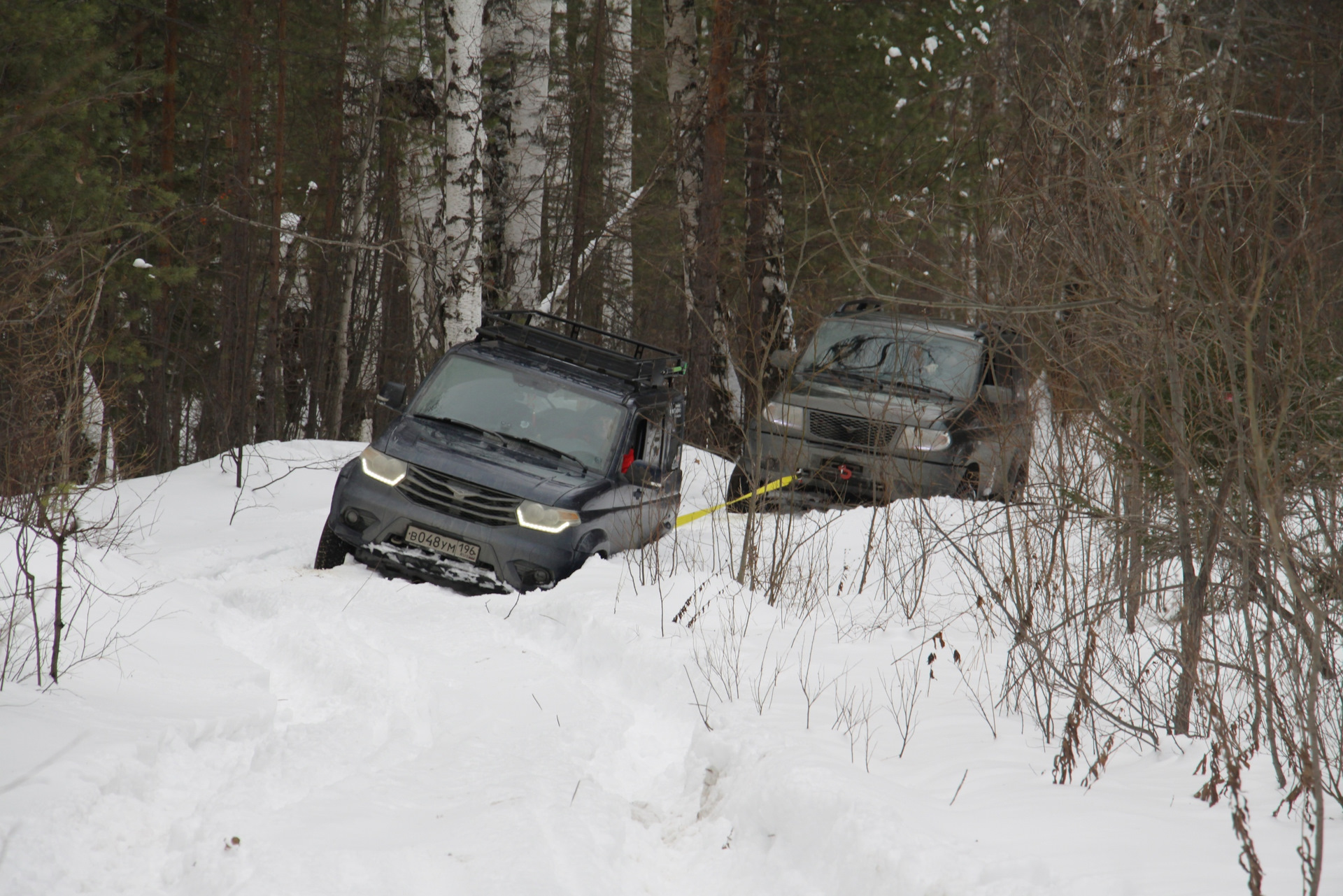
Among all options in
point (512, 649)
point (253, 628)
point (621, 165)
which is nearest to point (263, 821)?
point (512, 649)

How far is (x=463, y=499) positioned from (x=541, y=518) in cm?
55

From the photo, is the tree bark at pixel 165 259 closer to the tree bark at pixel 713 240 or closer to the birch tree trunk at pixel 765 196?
the tree bark at pixel 713 240

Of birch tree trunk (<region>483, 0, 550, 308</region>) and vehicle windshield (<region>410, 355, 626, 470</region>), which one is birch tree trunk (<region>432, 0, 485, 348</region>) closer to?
birch tree trunk (<region>483, 0, 550, 308</region>)

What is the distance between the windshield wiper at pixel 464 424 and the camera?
26.1ft

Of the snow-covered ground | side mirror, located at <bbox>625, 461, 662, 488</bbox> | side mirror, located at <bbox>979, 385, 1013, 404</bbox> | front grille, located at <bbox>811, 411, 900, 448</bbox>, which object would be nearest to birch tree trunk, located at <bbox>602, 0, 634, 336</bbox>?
front grille, located at <bbox>811, 411, 900, 448</bbox>

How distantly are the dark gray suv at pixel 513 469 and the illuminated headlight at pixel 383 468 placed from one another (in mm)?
11

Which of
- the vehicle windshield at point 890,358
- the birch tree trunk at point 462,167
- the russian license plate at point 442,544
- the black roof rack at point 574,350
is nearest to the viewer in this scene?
the russian license plate at point 442,544

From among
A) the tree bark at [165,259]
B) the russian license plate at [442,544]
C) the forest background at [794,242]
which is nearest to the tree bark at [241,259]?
the forest background at [794,242]

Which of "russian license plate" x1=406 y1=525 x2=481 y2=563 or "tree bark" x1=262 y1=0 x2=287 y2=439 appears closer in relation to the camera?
"russian license plate" x1=406 y1=525 x2=481 y2=563

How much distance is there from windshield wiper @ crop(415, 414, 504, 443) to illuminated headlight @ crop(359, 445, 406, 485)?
689 millimetres

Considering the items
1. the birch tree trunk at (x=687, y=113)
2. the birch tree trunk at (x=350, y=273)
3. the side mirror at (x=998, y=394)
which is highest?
the birch tree trunk at (x=687, y=113)

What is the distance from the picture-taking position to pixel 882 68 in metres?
18.2

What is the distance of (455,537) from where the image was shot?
7.12m

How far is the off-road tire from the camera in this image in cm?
744
